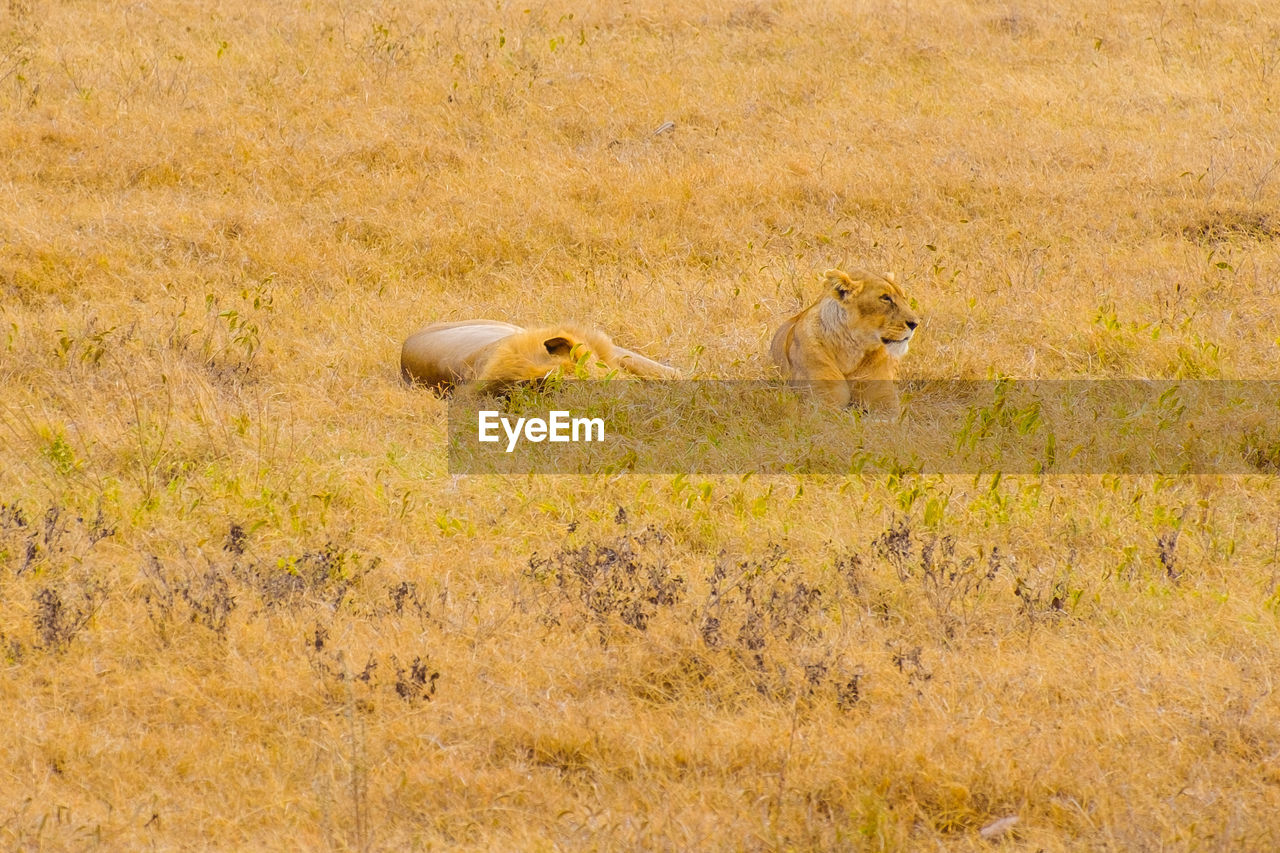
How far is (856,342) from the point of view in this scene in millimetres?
7898

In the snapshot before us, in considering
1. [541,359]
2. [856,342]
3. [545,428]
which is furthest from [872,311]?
[545,428]

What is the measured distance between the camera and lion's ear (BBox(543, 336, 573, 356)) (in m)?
7.85

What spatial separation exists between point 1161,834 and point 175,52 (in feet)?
42.2

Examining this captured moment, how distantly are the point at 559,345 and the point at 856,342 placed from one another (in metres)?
1.74

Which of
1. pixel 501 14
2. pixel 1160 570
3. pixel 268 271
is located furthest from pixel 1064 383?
pixel 501 14

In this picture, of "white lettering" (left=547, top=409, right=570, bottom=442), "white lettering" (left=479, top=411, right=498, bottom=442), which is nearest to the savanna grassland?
"white lettering" (left=479, top=411, right=498, bottom=442)

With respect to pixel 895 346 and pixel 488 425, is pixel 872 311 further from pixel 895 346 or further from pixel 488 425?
pixel 488 425

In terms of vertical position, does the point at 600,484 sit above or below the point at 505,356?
below

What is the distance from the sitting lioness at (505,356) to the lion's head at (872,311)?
108 cm

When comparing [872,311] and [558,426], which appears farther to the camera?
[872,311]

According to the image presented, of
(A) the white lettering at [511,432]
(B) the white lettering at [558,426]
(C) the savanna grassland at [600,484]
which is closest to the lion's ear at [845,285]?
(C) the savanna grassland at [600,484]

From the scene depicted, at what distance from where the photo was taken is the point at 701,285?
948 cm

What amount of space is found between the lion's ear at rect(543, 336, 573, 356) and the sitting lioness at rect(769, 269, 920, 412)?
4.28ft

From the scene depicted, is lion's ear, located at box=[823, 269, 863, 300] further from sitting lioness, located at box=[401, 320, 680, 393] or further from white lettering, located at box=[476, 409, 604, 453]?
white lettering, located at box=[476, 409, 604, 453]
